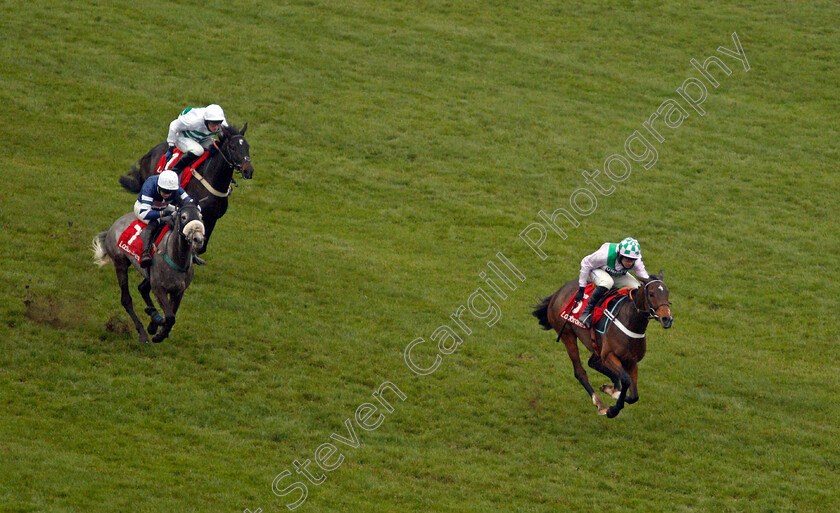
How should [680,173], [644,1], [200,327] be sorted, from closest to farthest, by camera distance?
[200,327], [680,173], [644,1]

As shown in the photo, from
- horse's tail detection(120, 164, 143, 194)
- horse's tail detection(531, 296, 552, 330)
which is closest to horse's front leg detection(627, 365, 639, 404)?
horse's tail detection(531, 296, 552, 330)

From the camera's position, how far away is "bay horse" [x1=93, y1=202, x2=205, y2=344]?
12.8 meters

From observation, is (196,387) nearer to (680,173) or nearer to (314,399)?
(314,399)

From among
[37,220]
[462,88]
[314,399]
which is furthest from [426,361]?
[462,88]

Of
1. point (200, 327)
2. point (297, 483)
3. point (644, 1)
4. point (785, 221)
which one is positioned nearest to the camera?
point (297, 483)

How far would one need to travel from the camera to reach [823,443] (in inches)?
547

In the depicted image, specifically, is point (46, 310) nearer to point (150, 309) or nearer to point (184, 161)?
point (150, 309)

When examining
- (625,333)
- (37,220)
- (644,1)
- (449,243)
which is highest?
(644,1)

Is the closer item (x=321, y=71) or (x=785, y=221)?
(x=785, y=221)

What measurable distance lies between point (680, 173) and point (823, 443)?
14134 mm

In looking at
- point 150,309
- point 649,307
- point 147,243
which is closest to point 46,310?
point 150,309

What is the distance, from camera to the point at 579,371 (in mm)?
14281

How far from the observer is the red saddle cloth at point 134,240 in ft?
44.7

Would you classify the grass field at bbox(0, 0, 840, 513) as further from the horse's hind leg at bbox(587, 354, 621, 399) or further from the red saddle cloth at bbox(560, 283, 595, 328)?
the red saddle cloth at bbox(560, 283, 595, 328)
